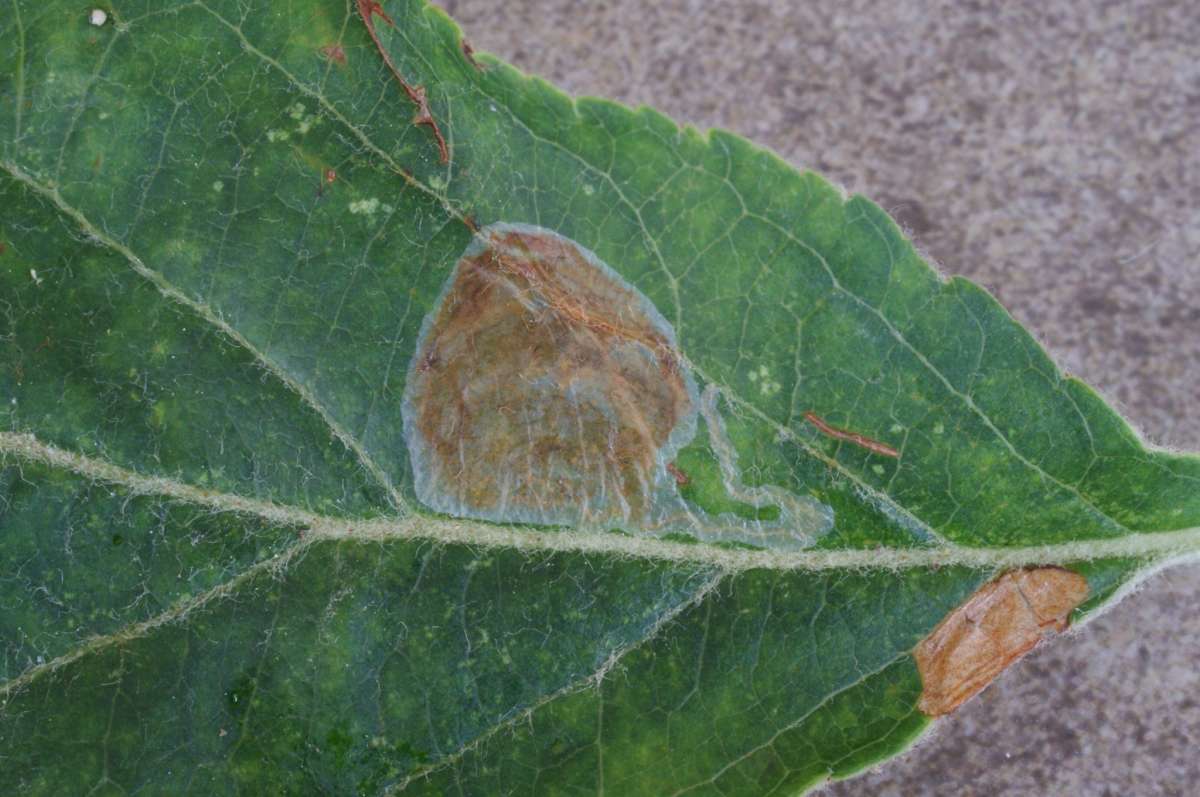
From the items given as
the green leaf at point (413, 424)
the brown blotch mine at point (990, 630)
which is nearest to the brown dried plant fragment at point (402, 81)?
the green leaf at point (413, 424)

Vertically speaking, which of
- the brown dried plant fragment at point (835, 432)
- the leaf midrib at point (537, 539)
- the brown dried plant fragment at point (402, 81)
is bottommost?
the leaf midrib at point (537, 539)

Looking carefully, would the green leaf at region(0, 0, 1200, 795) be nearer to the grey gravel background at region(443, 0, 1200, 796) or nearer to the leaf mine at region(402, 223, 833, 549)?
the leaf mine at region(402, 223, 833, 549)

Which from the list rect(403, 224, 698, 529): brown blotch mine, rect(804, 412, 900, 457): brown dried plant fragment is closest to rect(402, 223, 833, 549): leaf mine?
rect(403, 224, 698, 529): brown blotch mine

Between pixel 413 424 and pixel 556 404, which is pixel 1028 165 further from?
pixel 413 424

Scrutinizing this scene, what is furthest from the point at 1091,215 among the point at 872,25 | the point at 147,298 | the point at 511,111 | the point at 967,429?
the point at 147,298

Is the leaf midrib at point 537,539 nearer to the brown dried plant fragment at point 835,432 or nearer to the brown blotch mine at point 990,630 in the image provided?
the brown blotch mine at point 990,630

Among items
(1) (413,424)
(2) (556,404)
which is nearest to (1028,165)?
(2) (556,404)

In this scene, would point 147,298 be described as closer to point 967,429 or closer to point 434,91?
point 434,91

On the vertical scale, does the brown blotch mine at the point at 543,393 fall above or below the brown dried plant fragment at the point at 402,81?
below
